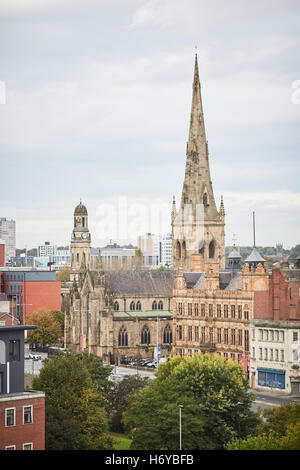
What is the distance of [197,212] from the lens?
159m

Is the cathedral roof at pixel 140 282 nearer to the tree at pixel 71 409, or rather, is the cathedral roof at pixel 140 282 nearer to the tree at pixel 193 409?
the tree at pixel 193 409

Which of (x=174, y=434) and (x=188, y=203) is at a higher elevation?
(x=188, y=203)

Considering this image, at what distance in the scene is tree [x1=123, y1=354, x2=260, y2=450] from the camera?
73.1 metres

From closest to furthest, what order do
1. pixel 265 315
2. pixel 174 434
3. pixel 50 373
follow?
pixel 174 434 → pixel 50 373 → pixel 265 315

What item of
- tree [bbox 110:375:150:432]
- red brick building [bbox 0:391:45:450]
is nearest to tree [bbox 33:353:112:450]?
red brick building [bbox 0:391:45:450]

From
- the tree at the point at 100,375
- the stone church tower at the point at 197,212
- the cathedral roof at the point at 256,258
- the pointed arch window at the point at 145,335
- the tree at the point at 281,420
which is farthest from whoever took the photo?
the stone church tower at the point at 197,212

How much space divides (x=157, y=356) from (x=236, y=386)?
173 feet

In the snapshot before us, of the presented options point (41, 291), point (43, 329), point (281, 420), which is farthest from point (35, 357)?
point (281, 420)

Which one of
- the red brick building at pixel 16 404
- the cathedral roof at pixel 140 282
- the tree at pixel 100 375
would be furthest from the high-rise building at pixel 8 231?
the red brick building at pixel 16 404

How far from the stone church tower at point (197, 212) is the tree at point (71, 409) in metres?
76.6

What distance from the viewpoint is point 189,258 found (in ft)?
515

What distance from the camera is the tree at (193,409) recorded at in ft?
240
